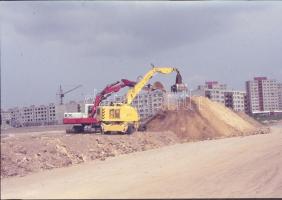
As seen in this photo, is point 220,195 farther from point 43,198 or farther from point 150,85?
point 150,85

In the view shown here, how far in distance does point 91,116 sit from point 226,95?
63.6 m

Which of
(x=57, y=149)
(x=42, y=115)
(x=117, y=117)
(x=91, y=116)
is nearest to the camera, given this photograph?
(x=57, y=149)

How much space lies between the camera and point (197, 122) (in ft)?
134

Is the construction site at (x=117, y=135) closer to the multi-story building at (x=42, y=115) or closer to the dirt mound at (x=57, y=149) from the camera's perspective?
the dirt mound at (x=57, y=149)

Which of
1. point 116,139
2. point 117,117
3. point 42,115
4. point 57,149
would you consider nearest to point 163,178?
point 57,149

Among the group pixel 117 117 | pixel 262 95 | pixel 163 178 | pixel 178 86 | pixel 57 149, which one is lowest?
pixel 163 178

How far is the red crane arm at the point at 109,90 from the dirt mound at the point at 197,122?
6.23 m

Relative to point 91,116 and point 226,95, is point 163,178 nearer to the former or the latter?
point 91,116

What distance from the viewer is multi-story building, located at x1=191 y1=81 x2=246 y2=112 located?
93.1 metres

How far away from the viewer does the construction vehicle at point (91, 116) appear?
3419 centimetres

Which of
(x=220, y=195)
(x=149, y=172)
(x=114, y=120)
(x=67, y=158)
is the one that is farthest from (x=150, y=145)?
(x=220, y=195)

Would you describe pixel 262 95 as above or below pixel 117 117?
above

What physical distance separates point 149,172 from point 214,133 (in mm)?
21229

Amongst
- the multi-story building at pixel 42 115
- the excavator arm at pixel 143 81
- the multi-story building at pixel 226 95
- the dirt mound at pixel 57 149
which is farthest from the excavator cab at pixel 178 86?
the multi-story building at pixel 226 95
